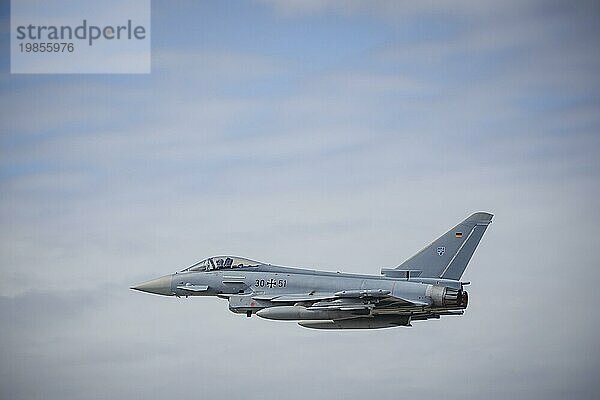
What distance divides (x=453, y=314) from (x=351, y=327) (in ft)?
5.95

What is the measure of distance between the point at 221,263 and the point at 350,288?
2.78 m

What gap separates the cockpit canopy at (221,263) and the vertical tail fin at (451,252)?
114 inches

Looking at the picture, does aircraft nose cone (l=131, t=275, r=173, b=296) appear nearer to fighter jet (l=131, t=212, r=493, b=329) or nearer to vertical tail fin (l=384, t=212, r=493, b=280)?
fighter jet (l=131, t=212, r=493, b=329)

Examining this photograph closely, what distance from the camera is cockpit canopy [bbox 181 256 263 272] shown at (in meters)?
22.6

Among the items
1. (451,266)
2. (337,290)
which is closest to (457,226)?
(451,266)

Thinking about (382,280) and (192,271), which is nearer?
(382,280)

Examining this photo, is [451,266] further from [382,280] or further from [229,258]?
[229,258]

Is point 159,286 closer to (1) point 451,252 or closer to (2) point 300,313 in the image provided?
(2) point 300,313

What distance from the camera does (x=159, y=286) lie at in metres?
22.7

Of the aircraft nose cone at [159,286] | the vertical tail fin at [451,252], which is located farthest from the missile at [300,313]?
the aircraft nose cone at [159,286]

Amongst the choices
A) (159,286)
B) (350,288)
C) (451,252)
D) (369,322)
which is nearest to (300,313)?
(350,288)

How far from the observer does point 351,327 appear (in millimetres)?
21703

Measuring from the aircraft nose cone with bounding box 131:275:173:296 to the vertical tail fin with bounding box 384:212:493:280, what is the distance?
430cm

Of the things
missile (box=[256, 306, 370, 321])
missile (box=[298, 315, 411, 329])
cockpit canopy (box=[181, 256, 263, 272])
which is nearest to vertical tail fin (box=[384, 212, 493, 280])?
missile (box=[298, 315, 411, 329])
